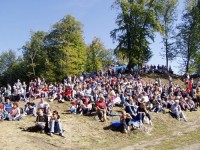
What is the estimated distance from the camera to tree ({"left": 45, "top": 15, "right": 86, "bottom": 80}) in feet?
170

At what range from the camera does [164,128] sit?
73.2 feet

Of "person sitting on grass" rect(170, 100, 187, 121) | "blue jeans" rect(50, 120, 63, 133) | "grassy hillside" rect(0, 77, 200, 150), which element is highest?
"person sitting on grass" rect(170, 100, 187, 121)

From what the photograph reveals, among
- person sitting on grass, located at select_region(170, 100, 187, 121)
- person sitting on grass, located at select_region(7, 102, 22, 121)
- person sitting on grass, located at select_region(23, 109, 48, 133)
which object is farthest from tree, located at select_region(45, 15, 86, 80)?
person sitting on grass, located at select_region(23, 109, 48, 133)

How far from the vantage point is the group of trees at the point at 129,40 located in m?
45.2

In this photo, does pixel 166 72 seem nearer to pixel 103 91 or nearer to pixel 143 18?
pixel 143 18

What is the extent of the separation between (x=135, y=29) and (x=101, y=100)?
24.7m

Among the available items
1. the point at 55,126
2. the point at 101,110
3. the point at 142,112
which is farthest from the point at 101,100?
the point at 55,126

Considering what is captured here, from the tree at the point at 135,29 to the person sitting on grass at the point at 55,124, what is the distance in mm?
26613

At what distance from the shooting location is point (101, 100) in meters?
22.0

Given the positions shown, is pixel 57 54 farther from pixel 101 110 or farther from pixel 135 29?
pixel 101 110

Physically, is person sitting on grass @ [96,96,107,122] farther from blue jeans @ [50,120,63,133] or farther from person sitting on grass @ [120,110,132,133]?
blue jeans @ [50,120,63,133]

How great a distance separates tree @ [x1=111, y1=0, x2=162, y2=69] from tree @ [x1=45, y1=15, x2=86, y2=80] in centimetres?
868

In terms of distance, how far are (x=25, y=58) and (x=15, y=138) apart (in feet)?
152

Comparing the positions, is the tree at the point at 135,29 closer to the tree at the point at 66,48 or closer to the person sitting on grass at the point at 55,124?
the tree at the point at 66,48
